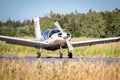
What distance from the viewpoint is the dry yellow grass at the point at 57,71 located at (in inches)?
203

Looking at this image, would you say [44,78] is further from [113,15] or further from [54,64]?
[113,15]

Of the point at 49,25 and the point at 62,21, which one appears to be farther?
the point at 62,21

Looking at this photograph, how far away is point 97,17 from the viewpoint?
Result: 78500mm

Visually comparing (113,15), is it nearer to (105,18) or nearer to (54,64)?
(105,18)

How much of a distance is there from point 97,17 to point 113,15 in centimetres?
595

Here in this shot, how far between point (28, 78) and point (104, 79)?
1.42 m

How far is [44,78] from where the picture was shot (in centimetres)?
496

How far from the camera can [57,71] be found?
5289mm

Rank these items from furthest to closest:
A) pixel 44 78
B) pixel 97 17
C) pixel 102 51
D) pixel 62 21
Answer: pixel 62 21
pixel 97 17
pixel 102 51
pixel 44 78

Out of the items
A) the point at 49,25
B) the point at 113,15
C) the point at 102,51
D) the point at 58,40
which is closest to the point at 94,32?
the point at 113,15

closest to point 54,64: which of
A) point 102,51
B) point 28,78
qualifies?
point 28,78

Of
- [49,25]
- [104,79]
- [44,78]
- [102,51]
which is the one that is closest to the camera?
[44,78]

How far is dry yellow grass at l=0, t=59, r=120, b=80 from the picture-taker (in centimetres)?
515

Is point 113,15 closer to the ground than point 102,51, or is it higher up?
higher up
